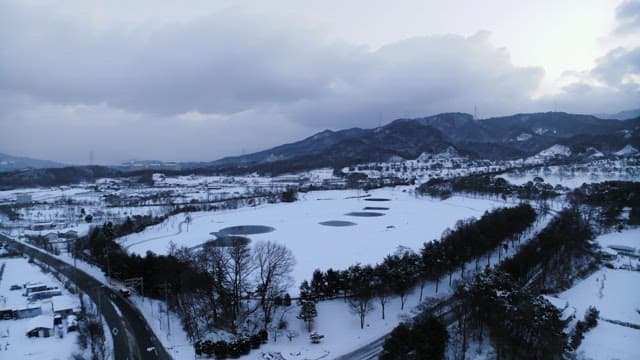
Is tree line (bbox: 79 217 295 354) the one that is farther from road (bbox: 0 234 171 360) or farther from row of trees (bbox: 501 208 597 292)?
row of trees (bbox: 501 208 597 292)

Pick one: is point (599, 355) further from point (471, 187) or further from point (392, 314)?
point (471, 187)

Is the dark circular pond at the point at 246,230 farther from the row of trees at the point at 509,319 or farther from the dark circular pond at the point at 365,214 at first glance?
the row of trees at the point at 509,319

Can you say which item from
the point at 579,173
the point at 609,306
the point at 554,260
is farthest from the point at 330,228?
the point at 579,173

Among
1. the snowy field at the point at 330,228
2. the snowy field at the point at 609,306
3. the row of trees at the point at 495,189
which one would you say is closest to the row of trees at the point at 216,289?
the snowy field at the point at 330,228


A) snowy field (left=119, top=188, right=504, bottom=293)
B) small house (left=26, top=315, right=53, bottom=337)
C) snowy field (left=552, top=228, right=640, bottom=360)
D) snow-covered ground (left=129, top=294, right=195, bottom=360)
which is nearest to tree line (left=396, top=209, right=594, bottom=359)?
snowy field (left=552, top=228, right=640, bottom=360)

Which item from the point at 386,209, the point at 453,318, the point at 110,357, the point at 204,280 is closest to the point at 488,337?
the point at 453,318

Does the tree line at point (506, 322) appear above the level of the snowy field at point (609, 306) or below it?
above
